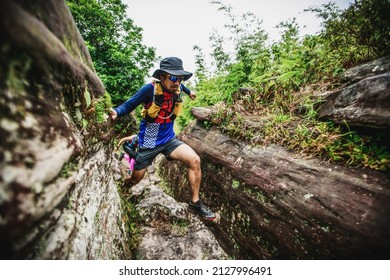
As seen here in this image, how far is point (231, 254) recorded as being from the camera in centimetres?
372

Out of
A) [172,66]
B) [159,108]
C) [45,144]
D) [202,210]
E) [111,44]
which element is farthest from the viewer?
[111,44]

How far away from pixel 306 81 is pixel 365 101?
5.43 ft

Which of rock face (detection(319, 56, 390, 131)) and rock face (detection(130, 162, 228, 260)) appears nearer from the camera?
rock face (detection(319, 56, 390, 131))

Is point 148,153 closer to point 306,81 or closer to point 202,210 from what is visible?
point 202,210

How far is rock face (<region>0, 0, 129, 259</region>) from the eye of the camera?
116 cm

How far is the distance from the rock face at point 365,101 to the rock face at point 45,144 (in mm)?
3758

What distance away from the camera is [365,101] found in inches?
113

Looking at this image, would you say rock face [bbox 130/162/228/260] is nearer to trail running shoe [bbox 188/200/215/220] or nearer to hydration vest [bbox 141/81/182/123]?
trail running shoe [bbox 188/200/215/220]

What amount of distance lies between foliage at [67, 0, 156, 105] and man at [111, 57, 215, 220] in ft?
29.2

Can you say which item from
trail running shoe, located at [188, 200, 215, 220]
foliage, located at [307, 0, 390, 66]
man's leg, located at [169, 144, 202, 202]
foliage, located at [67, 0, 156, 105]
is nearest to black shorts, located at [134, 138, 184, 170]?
man's leg, located at [169, 144, 202, 202]

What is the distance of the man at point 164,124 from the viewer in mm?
3670

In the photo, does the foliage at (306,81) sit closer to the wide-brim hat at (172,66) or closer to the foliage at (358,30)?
the foliage at (358,30)

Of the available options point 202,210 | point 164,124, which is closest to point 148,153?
point 164,124

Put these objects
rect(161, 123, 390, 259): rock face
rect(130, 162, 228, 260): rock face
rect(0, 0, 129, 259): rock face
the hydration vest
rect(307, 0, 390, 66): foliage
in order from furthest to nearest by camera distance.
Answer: the hydration vest < rect(130, 162, 228, 260): rock face < rect(307, 0, 390, 66): foliage < rect(161, 123, 390, 259): rock face < rect(0, 0, 129, 259): rock face
